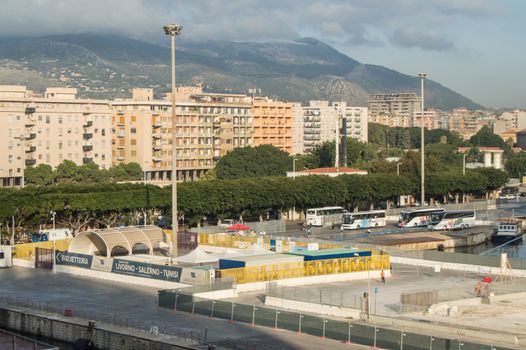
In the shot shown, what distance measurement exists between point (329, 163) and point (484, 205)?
3905cm

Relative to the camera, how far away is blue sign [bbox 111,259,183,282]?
164ft

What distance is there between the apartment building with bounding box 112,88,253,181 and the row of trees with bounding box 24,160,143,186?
37.8 ft

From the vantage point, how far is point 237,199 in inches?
3563

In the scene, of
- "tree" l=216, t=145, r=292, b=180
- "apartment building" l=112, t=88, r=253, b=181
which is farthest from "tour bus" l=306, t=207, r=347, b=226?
"apartment building" l=112, t=88, r=253, b=181

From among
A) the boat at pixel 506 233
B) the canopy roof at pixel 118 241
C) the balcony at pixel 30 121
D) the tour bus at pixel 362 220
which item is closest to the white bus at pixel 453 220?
the boat at pixel 506 233

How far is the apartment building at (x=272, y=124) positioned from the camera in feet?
542

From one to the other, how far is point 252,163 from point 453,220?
1866 inches

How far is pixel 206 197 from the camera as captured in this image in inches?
3457

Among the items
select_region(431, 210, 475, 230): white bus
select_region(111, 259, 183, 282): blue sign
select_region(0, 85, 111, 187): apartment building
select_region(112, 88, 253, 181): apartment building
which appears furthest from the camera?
select_region(112, 88, 253, 181): apartment building

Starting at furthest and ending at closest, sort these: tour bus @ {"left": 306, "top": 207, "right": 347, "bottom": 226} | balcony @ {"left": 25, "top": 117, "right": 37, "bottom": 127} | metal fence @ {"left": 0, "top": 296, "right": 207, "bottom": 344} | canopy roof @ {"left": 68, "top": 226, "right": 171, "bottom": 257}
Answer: balcony @ {"left": 25, "top": 117, "right": 37, "bottom": 127} → tour bus @ {"left": 306, "top": 207, "right": 347, "bottom": 226} → canopy roof @ {"left": 68, "top": 226, "right": 171, "bottom": 257} → metal fence @ {"left": 0, "top": 296, "right": 207, "bottom": 344}

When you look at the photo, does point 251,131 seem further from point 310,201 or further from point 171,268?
point 171,268

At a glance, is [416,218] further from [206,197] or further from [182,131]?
[182,131]

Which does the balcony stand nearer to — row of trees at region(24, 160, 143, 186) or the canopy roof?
row of trees at region(24, 160, 143, 186)

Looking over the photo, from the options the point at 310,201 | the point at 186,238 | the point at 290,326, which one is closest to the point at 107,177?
the point at 310,201
